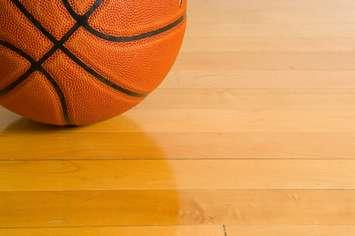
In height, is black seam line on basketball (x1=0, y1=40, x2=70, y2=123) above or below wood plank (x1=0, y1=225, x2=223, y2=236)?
above

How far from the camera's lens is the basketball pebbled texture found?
3.64 ft

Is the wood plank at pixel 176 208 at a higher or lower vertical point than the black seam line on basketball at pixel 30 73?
lower

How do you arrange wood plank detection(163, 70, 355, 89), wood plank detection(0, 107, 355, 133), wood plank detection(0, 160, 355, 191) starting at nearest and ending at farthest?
wood plank detection(0, 160, 355, 191) → wood plank detection(0, 107, 355, 133) → wood plank detection(163, 70, 355, 89)

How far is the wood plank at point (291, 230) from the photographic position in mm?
1081

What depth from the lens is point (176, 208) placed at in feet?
3.76

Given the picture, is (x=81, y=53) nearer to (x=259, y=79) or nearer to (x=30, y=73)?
(x=30, y=73)

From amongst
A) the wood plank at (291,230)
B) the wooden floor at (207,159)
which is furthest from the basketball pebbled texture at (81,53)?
the wood plank at (291,230)

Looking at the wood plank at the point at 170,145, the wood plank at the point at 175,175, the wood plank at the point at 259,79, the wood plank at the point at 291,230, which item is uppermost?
the wood plank at the point at 259,79

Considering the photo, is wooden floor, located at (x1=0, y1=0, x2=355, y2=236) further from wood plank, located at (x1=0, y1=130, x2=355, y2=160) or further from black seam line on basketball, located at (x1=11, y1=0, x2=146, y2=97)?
black seam line on basketball, located at (x1=11, y1=0, x2=146, y2=97)

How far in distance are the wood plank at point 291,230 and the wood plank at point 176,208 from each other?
0.04ft

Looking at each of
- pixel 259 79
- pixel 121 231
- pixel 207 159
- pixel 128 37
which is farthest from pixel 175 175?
pixel 259 79

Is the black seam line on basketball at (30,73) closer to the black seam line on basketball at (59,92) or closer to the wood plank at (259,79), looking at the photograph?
the black seam line on basketball at (59,92)

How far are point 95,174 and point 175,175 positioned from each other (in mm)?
172

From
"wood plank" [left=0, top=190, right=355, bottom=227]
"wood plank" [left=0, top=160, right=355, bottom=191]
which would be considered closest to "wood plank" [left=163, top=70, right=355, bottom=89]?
"wood plank" [left=0, top=160, right=355, bottom=191]
